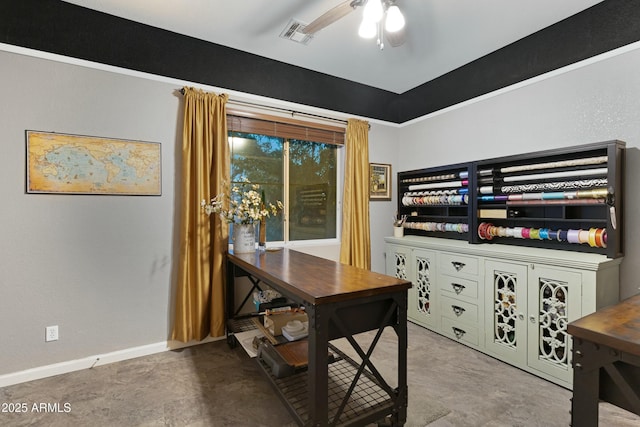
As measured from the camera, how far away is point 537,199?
2574mm

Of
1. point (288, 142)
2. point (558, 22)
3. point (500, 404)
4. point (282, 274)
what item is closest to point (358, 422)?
point (282, 274)

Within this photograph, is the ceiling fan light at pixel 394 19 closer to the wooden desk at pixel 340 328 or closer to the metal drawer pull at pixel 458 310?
the wooden desk at pixel 340 328

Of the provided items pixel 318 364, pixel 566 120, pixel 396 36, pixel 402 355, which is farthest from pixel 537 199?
pixel 318 364

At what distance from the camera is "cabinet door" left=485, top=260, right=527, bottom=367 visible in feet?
7.94

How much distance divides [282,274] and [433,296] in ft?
6.18

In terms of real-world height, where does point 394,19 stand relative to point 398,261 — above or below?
above

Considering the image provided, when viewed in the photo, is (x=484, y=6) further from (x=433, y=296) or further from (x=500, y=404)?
(x=500, y=404)

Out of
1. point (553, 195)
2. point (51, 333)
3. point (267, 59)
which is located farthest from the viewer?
point (267, 59)

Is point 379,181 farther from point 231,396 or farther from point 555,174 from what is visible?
point 231,396

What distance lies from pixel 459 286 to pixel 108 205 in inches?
122

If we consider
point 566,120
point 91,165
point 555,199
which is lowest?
point 555,199

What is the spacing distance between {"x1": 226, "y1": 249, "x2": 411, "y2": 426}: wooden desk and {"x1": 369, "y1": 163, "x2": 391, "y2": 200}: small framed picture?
6.56ft

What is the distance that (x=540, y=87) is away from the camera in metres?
2.69

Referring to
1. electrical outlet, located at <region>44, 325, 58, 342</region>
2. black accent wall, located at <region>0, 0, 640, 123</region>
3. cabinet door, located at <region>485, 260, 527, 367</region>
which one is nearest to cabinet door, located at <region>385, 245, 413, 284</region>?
cabinet door, located at <region>485, 260, 527, 367</region>
